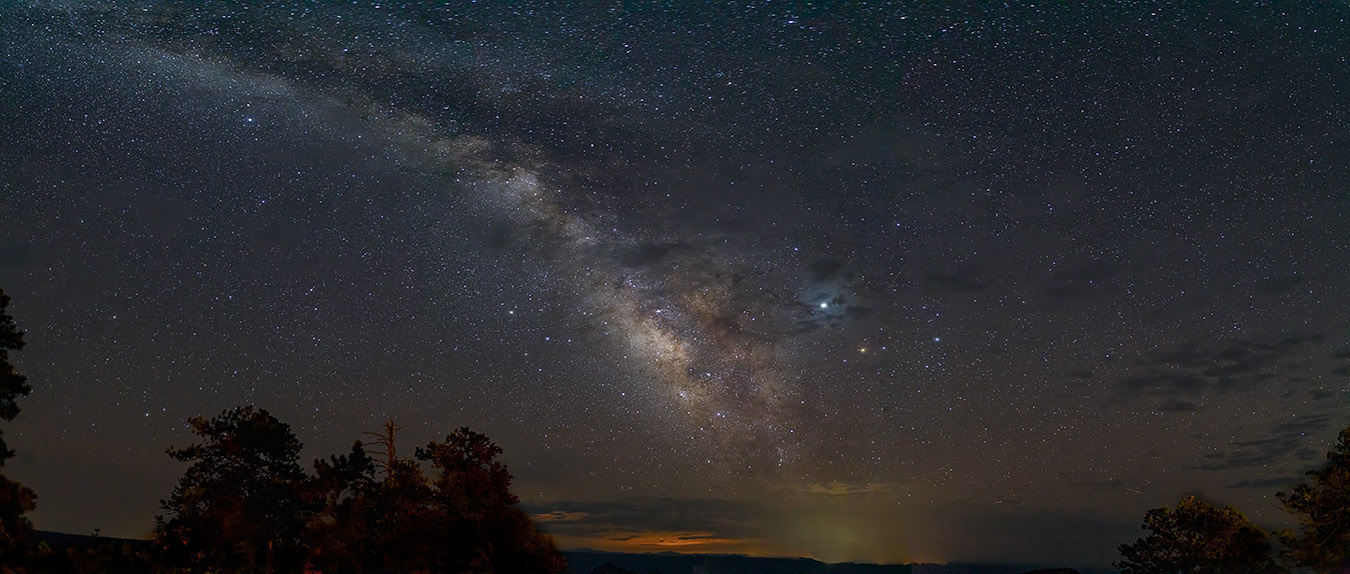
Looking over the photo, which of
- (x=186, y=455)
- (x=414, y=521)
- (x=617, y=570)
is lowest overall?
(x=617, y=570)

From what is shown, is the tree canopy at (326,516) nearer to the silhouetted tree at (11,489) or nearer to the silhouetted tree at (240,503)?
the silhouetted tree at (240,503)

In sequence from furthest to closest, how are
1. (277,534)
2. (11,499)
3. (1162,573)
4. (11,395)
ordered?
(1162,573)
(277,534)
(11,395)
(11,499)

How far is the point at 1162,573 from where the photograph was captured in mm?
53719

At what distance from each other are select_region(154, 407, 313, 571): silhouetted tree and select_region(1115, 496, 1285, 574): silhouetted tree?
49379 mm

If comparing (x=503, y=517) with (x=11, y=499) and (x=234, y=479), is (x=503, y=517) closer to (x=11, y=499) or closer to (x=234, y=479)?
(x=234, y=479)

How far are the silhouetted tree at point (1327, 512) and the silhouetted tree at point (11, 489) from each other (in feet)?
163

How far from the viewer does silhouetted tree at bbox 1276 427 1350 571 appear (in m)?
39.2

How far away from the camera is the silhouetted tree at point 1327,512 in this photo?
39188mm

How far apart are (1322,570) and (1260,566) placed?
842cm

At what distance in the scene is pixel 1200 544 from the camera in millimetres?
51719

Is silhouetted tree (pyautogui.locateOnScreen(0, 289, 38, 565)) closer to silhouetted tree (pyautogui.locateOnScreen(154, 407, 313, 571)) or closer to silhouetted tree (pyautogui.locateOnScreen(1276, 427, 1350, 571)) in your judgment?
silhouetted tree (pyautogui.locateOnScreen(154, 407, 313, 571))

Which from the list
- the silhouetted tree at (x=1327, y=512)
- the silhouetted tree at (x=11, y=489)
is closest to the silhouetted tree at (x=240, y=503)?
the silhouetted tree at (x=11, y=489)

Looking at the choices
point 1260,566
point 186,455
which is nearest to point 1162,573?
point 1260,566

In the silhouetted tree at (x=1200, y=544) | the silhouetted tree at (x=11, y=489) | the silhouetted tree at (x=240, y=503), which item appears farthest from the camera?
the silhouetted tree at (x=1200, y=544)
